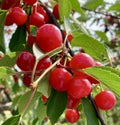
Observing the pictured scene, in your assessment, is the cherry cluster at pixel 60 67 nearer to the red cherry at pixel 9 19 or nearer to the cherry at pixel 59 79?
the cherry at pixel 59 79

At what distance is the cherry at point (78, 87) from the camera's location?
3.46 ft

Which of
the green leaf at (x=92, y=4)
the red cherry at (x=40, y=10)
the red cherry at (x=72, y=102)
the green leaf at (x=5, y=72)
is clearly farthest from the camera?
the green leaf at (x=92, y=4)

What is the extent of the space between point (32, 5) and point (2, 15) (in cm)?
14

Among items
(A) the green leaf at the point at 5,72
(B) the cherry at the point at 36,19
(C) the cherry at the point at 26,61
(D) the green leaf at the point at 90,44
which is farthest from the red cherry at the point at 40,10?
(A) the green leaf at the point at 5,72

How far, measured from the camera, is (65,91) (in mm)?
1170

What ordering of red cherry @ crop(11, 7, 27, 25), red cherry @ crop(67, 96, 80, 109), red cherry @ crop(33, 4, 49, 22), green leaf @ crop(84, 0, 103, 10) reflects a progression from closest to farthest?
red cherry @ crop(67, 96, 80, 109) < red cherry @ crop(11, 7, 27, 25) < red cherry @ crop(33, 4, 49, 22) < green leaf @ crop(84, 0, 103, 10)

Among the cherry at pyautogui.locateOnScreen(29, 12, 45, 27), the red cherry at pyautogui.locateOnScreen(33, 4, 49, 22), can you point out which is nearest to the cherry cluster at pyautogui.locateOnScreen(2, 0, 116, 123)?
the cherry at pyautogui.locateOnScreen(29, 12, 45, 27)

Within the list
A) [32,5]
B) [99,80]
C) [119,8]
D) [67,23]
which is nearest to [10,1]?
[32,5]

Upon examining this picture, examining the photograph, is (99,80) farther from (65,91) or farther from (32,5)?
(32,5)

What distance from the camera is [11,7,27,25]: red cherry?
1312 mm

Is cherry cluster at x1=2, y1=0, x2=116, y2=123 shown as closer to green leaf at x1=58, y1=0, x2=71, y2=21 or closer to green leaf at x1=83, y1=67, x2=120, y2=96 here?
green leaf at x1=83, y1=67, x2=120, y2=96

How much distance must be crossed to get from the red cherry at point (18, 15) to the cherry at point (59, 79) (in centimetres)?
34

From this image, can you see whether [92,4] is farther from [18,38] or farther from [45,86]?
[45,86]

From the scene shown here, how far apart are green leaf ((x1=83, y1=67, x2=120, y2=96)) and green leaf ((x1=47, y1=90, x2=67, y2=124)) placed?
0.17 metres
